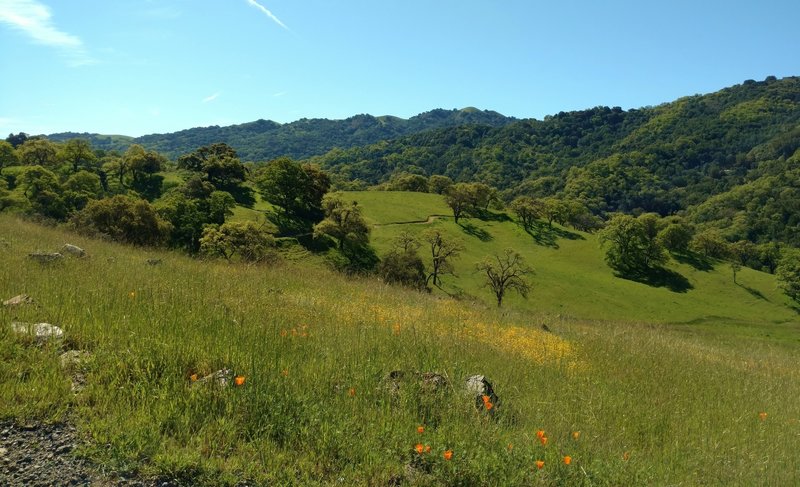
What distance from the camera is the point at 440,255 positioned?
70000 millimetres

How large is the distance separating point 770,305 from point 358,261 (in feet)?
219

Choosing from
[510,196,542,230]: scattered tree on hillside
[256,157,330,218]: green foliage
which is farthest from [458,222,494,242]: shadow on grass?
[256,157,330,218]: green foliage

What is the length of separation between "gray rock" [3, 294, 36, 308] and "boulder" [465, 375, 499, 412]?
6403 millimetres

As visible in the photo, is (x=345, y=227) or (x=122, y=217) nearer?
(x=122, y=217)

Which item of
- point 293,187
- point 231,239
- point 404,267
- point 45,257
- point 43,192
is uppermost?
point 45,257

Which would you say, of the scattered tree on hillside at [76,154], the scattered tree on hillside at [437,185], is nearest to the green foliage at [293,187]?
the scattered tree on hillside at [76,154]

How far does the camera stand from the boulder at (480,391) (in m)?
5.84

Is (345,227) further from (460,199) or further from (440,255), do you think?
(460,199)

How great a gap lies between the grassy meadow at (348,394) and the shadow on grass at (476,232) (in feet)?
260

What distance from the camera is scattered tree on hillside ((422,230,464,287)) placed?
67.9 metres

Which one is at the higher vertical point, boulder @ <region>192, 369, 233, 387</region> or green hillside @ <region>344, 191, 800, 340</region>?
boulder @ <region>192, 369, 233, 387</region>

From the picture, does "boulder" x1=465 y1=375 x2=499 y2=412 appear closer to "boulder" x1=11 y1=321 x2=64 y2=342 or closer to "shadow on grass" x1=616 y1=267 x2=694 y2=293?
"boulder" x1=11 y1=321 x2=64 y2=342

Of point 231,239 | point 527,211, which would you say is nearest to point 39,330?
point 231,239

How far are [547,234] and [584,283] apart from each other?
78.5ft
